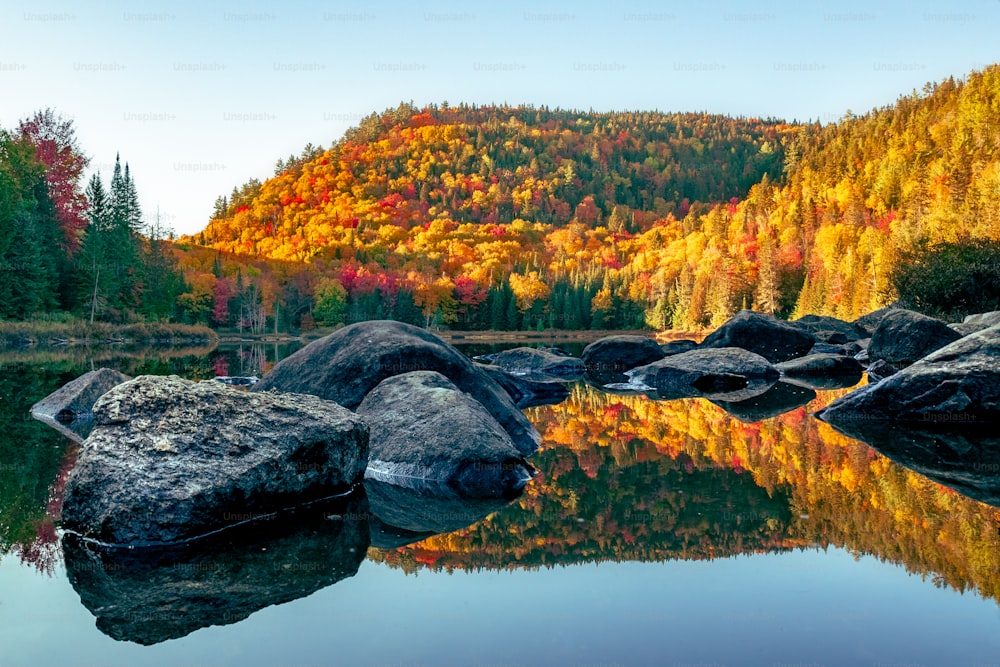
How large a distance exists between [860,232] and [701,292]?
20.7 metres

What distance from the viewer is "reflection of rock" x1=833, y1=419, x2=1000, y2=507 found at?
604cm

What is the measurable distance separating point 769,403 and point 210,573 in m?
10.7

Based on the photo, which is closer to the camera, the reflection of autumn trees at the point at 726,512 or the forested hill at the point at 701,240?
the reflection of autumn trees at the point at 726,512

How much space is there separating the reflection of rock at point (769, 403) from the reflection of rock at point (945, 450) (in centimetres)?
142

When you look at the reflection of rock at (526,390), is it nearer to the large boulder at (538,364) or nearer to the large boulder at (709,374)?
the large boulder at (709,374)

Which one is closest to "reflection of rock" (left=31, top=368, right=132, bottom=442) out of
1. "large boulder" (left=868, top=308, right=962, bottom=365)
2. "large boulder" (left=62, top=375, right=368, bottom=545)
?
"large boulder" (left=62, top=375, right=368, bottom=545)

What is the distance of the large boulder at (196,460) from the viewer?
4758 mm

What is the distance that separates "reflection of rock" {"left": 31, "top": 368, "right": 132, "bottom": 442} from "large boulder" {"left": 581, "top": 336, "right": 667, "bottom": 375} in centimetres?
1644

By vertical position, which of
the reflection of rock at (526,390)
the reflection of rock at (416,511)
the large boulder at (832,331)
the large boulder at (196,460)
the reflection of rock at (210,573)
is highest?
the large boulder at (196,460)

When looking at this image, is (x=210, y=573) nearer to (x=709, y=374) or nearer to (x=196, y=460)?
(x=196, y=460)

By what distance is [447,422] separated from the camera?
6770 mm

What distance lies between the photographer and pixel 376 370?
8711 millimetres

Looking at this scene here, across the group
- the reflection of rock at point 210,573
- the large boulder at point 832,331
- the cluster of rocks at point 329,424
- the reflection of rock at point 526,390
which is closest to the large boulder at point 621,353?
the reflection of rock at point 526,390

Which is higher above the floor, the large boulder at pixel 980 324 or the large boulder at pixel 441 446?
the large boulder at pixel 980 324
